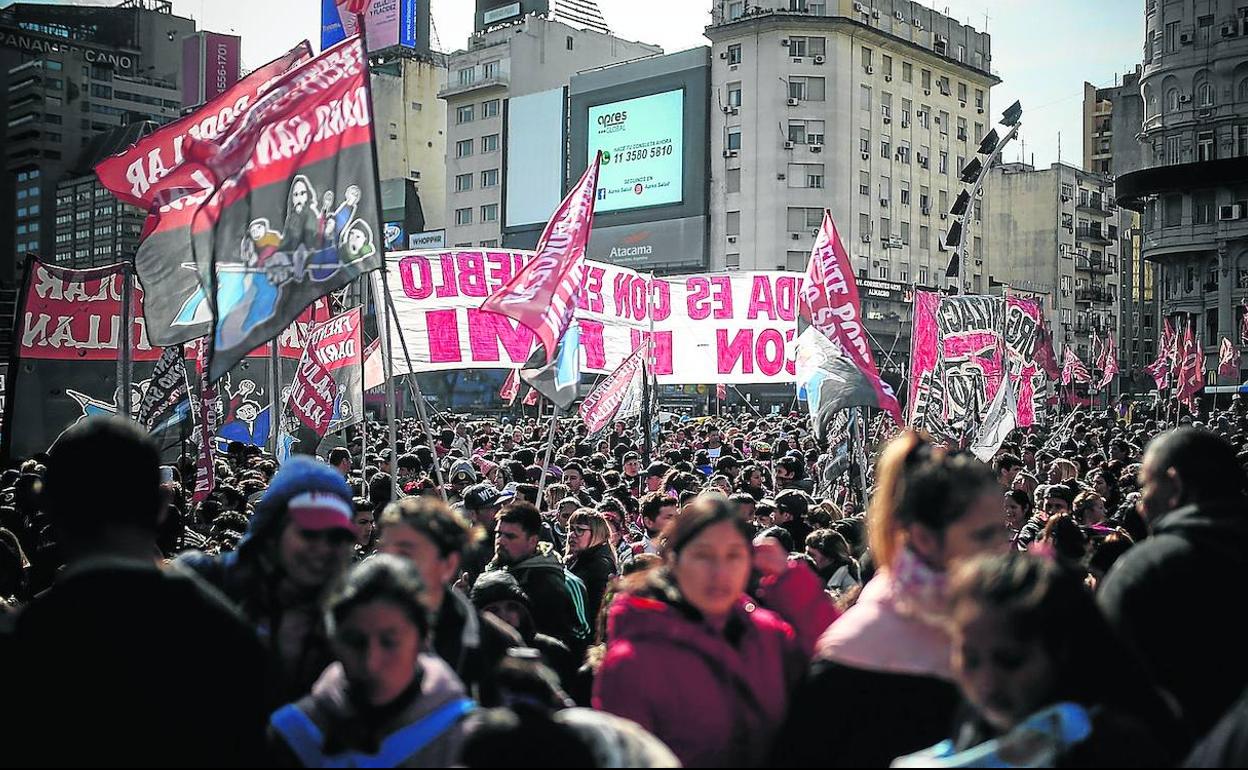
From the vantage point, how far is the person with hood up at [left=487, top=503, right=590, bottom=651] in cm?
609

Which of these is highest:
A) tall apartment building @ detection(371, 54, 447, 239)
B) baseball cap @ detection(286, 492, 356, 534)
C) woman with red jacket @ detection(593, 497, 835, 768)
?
tall apartment building @ detection(371, 54, 447, 239)

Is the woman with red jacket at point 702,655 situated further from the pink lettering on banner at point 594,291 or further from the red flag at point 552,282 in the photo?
the pink lettering on banner at point 594,291

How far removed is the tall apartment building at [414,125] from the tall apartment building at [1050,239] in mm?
37772

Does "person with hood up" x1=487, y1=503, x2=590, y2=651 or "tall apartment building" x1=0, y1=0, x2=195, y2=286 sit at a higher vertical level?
"tall apartment building" x1=0, y1=0, x2=195, y2=286

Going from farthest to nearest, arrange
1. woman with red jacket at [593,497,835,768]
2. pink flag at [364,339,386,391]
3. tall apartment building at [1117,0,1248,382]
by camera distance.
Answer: tall apartment building at [1117,0,1248,382] → pink flag at [364,339,386,391] → woman with red jacket at [593,497,835,768]

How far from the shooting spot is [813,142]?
65.2 metres

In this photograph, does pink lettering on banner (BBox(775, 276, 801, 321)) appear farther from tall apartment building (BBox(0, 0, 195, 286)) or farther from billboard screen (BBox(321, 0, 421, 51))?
tall apartment building (BBox(0, 0, 195, 286))

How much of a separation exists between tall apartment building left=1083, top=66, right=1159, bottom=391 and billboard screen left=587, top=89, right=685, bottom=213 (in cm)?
2436

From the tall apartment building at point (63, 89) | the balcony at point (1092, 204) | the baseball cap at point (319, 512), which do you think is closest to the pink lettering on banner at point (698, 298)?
the baseball cap at point (319, 512)

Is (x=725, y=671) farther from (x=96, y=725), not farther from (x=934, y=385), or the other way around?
(x=934, y=385)

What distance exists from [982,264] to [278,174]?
244 feet

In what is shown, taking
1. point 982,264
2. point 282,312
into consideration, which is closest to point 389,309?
point 282,312

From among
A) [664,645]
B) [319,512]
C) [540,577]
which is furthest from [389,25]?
[664,645]

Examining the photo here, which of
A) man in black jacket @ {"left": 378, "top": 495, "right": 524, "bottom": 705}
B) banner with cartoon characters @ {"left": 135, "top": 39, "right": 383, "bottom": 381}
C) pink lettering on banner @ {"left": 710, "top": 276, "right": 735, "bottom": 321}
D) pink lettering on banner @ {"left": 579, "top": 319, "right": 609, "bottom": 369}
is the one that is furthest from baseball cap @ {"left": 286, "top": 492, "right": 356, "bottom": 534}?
pink lettering on banner @ {"left": 710, "top": 276, "right": 735, "bottom": 321}
